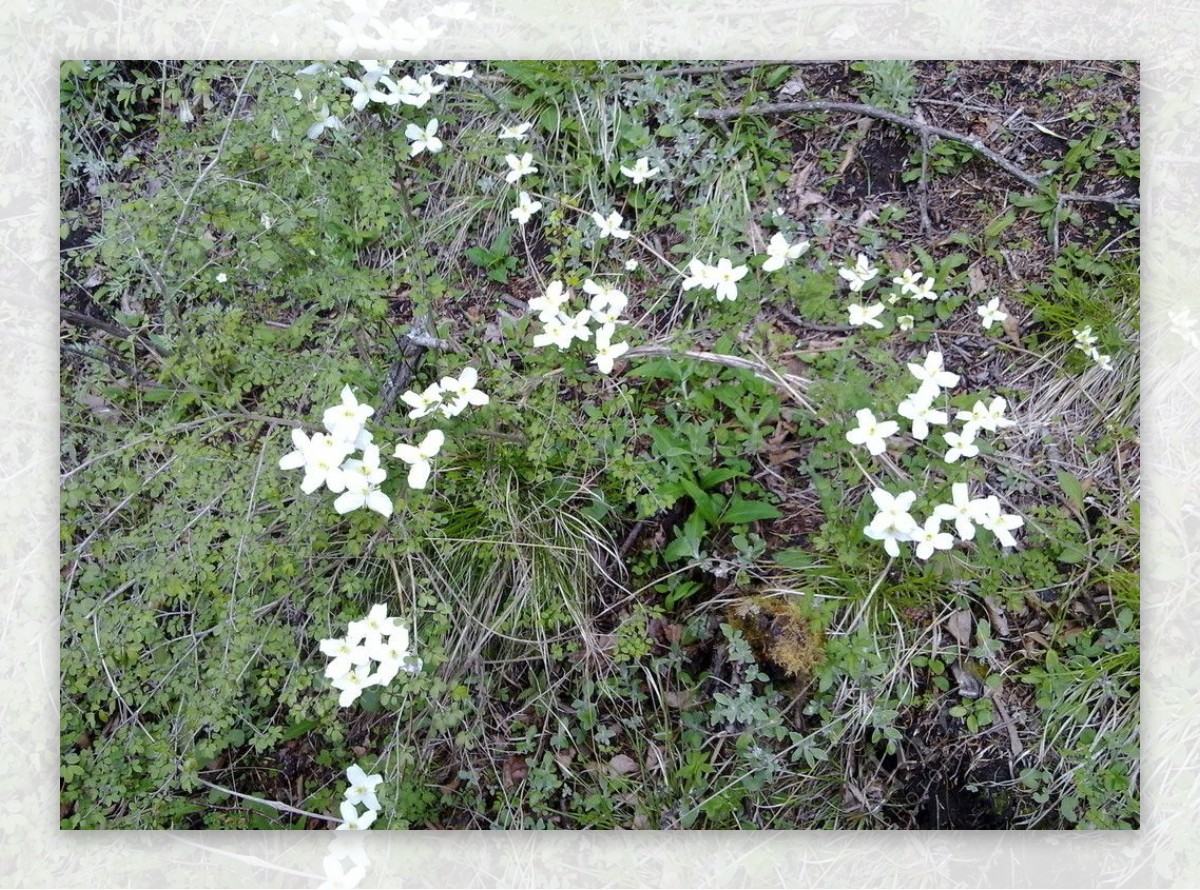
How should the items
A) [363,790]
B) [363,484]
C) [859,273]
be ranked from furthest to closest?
[859,273], [363,790], [363,484]

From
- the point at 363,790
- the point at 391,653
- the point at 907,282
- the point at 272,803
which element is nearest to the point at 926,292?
the point at 907,282

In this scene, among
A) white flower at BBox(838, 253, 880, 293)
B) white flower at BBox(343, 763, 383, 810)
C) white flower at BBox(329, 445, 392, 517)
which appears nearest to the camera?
white flower at BBox(329, 445, 392, 517)

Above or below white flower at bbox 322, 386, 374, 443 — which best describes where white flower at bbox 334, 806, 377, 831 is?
below

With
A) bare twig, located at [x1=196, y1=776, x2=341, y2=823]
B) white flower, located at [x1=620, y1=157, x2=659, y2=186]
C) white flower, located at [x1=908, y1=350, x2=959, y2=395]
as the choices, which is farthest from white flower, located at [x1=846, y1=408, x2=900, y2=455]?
bare twig, located at [x1=196, y1=776, x2=341, y2=823]

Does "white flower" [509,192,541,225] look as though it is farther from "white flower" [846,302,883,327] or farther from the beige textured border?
"white flower" [846,302,883,327]

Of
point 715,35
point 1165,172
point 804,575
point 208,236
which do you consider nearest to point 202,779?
point 208,236

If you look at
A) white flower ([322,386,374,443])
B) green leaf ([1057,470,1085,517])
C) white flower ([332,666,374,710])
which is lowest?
white flower ([332,666,374,710])

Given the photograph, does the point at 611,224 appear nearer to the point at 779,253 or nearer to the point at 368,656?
the point at 779,253
